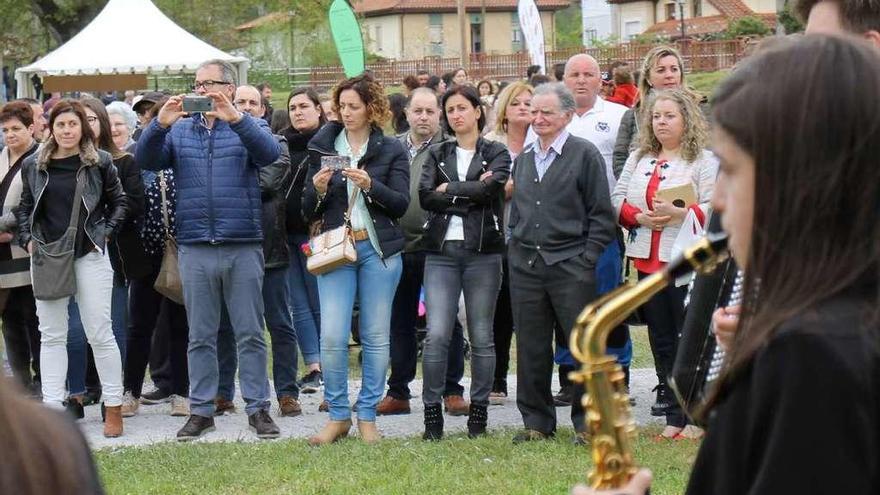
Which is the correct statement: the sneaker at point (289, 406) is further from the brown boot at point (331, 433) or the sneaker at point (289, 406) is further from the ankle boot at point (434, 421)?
the ankle boot at point (434, 421)

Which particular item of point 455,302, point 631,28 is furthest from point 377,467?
point 631,28

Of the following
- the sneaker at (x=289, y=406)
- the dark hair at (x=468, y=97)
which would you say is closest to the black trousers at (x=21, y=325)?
the sneaker at (x=289, y=406)

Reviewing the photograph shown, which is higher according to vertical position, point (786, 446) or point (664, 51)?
point (664, 51)

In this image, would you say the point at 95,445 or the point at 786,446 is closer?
the point at 786,446

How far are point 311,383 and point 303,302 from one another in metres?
0.66

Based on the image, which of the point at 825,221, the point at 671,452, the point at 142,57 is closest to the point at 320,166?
the point at 671,452

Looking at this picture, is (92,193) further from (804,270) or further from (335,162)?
(804,270)

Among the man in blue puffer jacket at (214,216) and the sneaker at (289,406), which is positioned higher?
the man in blue puffer jacket at (214,216)

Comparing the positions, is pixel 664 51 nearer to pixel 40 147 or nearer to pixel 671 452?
pixel 671 452

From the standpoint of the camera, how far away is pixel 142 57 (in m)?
20.6

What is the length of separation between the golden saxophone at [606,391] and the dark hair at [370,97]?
17.9ft

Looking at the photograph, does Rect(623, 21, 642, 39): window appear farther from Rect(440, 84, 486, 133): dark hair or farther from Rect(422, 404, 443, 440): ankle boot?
Rect(422, 404, 443, 440): ankle boot

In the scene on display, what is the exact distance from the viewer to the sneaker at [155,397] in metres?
9.43

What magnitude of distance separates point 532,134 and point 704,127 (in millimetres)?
1392
